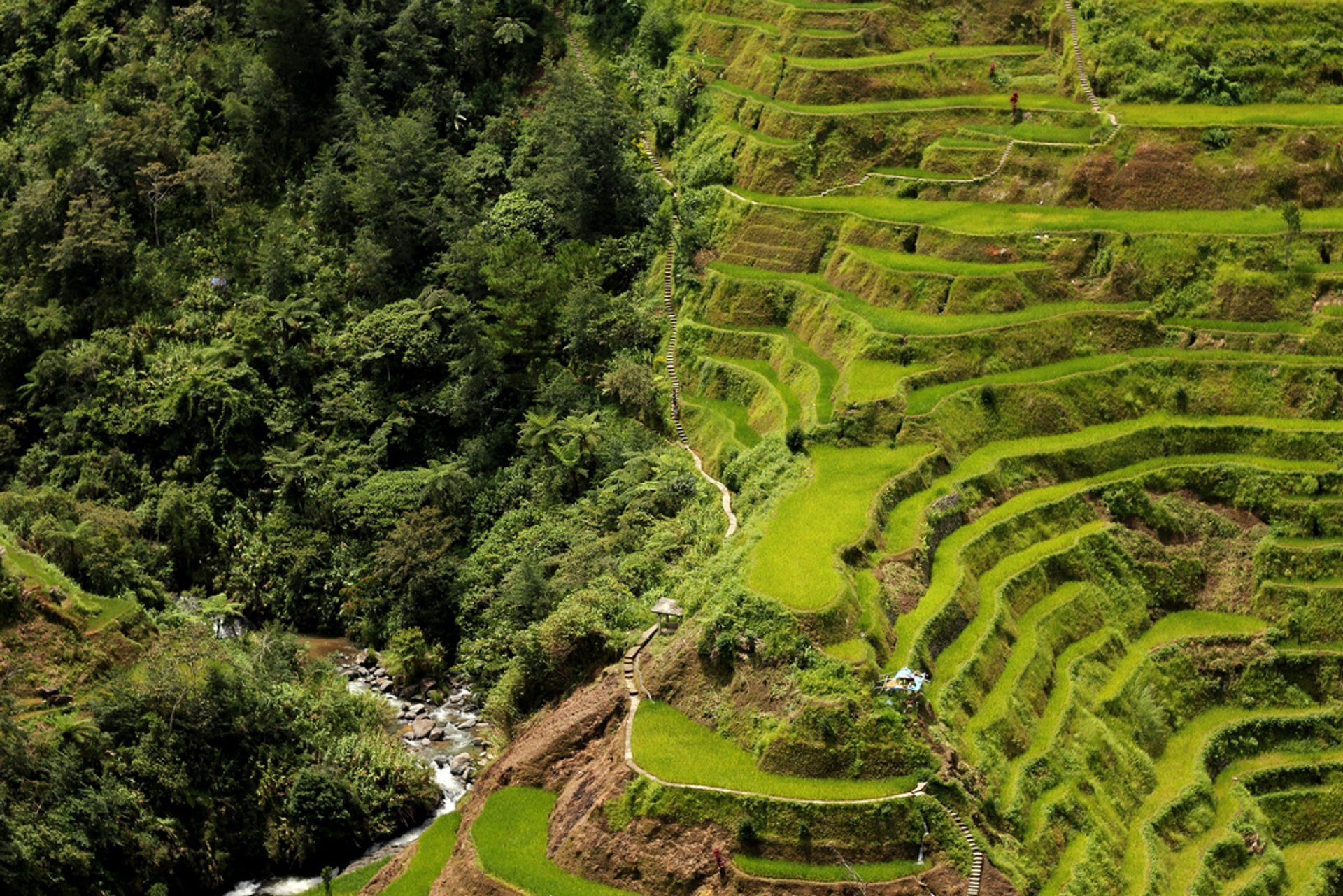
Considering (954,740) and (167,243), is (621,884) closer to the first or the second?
(954,740)

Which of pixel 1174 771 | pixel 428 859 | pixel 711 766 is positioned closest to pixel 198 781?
pixel 428 859

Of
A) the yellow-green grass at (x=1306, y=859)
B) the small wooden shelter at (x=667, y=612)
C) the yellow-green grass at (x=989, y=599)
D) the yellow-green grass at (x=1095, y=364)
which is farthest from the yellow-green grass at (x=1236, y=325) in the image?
the small wooden shelter at (x=667, y=612)

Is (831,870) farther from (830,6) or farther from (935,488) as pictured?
(830,6)

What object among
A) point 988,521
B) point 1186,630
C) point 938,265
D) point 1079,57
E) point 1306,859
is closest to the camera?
point 1306,859

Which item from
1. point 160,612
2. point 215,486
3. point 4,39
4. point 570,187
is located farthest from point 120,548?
point 4,39

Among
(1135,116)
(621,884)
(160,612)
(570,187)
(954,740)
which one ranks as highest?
(1135,116)

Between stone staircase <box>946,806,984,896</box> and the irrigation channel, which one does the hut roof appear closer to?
the irrigation channel
